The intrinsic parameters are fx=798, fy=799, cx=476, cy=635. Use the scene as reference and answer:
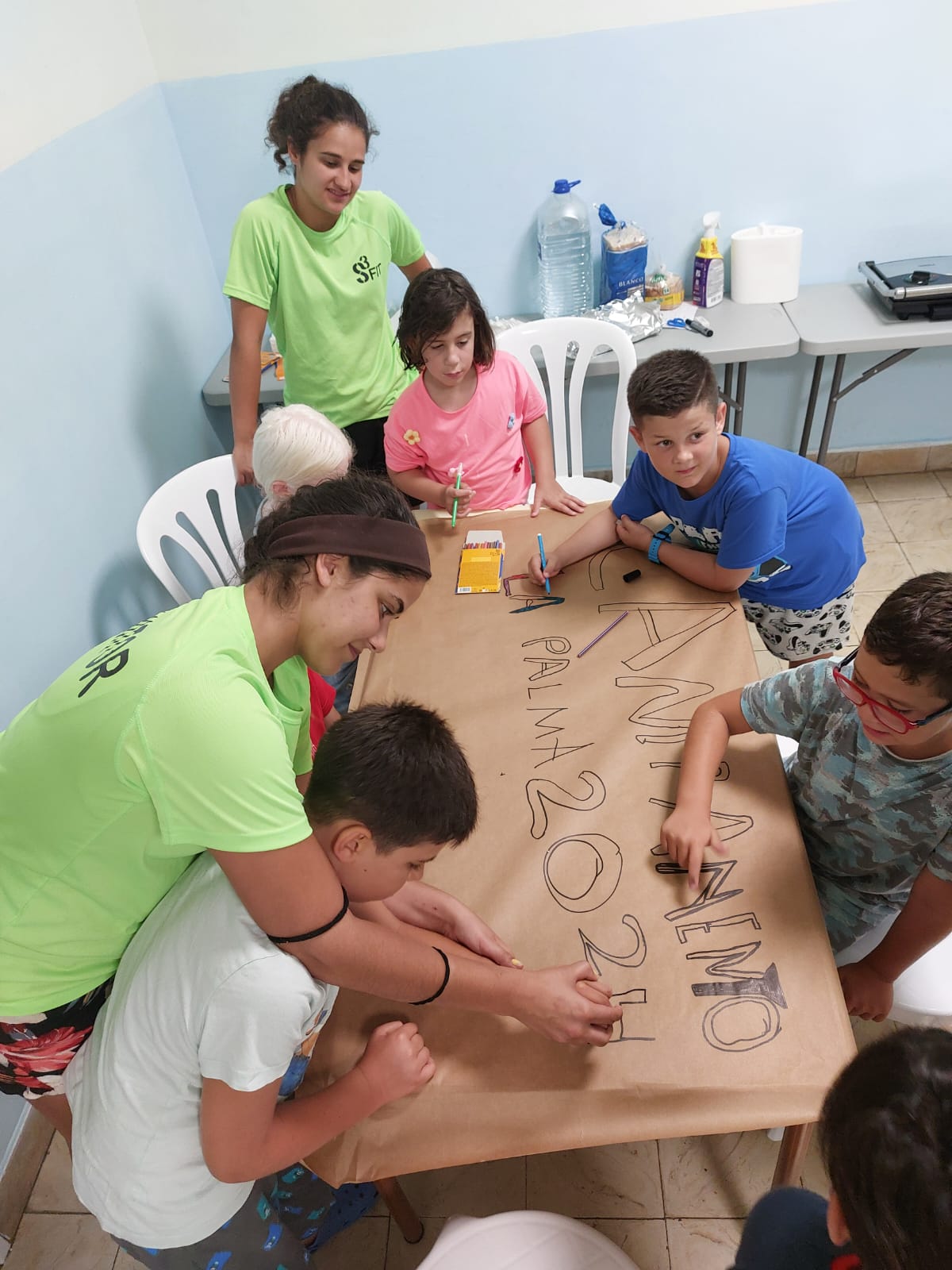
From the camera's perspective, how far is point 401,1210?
1.31 metres

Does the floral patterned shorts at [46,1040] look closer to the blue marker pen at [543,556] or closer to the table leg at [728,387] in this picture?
the blue marker pen at [543,556]

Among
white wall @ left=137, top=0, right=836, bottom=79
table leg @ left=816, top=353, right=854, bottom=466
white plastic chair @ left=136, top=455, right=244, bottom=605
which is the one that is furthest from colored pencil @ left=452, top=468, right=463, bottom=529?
white wall @ left=137, top=0, right=836, bottom=79

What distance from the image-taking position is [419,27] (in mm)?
2535

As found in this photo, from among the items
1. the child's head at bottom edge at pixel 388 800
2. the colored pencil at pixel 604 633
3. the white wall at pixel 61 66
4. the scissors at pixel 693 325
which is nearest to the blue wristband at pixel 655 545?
the colored pencil at pixel 604 633

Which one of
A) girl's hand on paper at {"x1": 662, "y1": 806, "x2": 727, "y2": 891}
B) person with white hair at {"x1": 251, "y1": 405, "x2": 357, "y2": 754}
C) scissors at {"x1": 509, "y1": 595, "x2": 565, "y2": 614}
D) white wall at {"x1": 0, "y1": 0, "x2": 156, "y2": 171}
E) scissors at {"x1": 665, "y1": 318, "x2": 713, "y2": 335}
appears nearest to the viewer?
girl's hand on paper at {"x1": 662, "y1": 806, "x2": 727, "y2": 891}

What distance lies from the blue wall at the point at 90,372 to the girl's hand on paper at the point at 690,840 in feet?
4.50

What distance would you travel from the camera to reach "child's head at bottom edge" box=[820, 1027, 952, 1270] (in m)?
0.54

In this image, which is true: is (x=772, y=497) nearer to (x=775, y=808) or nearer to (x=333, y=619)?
(x=775, y=808)

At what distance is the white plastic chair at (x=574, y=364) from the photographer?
7.72ft

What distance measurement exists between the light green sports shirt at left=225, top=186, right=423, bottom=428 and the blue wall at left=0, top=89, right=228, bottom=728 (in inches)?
17.0

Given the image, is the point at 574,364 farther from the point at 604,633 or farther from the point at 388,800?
the point at 388,800

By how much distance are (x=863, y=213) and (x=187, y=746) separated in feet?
9.92

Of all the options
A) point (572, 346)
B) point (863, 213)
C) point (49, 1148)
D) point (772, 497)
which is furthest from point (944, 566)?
point (49, 1148)

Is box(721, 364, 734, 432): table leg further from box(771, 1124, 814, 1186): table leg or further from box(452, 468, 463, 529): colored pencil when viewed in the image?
box(771, 1124, 814, 1186): table leg
